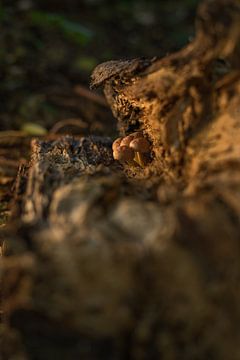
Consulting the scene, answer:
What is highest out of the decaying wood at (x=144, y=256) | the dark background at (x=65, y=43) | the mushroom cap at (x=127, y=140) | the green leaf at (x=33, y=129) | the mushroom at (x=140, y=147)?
the dark background at (x=65, y=43)

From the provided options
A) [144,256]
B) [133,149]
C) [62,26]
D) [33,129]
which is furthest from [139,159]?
[62,26]

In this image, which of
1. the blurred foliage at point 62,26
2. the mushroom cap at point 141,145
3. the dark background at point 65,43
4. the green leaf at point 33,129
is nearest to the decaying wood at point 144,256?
the mushroom cap at point 141,145

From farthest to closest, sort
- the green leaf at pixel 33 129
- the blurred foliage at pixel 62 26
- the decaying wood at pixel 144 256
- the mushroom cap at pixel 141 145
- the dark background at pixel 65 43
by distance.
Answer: the blurred foliage at pixel 62 26 → the dark background at pixel 65 43 → the green leaf at pixel 33 129 → the mushroom cap at pixel 141 145 → the decaying wood at pixel 144 256

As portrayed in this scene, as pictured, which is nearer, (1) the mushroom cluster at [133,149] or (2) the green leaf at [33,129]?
(1) the mushroom cluster at [133,149]

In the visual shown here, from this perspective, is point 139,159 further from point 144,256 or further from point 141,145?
point 144,256

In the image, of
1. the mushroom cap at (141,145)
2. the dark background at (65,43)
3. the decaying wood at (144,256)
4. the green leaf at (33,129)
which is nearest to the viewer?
the decaying wood at (144,256)

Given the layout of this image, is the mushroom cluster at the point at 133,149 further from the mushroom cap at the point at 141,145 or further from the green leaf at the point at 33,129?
the green leaf at the point at 33,129
